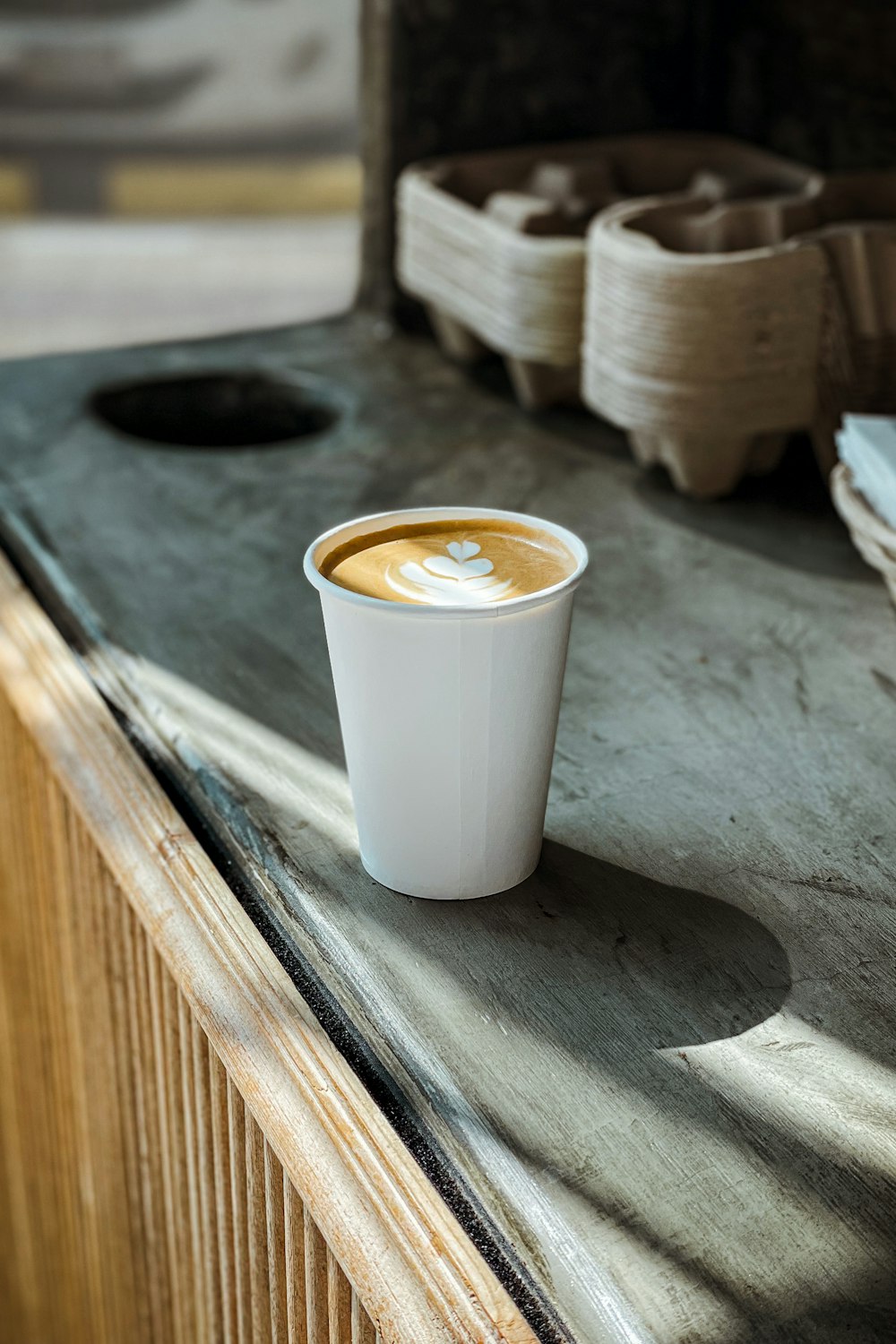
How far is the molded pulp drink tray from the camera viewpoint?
147 centimetres

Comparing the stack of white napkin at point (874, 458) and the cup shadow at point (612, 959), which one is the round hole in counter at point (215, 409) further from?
the cup shadow at point (612, 959)

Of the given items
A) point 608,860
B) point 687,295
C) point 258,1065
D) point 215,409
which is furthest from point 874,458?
point 215,409

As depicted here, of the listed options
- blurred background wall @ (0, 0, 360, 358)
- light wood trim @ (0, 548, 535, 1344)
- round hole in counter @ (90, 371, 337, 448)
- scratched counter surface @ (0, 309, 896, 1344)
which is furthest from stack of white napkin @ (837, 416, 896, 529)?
blurred background wall @ (0, 0, 360, 358)

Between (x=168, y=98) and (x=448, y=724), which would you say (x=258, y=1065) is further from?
(x=168, y=98)

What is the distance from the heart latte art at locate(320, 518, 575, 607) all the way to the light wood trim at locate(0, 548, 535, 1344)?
241 millimetres

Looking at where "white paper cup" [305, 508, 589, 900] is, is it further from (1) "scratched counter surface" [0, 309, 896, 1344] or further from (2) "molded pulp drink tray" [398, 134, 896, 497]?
(2) "molded pulp drink tray" [398, 134, 896, 497]

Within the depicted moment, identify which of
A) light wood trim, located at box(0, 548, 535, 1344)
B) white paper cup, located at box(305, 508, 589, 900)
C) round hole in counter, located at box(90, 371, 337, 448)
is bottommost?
round hole in counter, located at box(90, 371, 337, 448)

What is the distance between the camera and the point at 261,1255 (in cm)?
93

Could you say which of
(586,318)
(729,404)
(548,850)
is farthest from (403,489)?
(548,850)

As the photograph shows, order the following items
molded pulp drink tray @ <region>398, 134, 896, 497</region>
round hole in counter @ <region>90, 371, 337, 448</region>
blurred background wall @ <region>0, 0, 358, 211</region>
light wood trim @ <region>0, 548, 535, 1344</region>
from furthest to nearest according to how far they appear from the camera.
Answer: blurred background wall @ <region>0, 0, 358, 211</region>, round hole in counter @ <region>90, 371, 337, 448</region>, molded pulp drink tray @ <region>398, 134, 896, 497</region>, light wood trim @ <region>0, 548, 535, 1344</region>

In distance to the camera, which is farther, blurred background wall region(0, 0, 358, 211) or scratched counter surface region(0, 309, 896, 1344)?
blurred background wall region(0, 0, 358, 211)

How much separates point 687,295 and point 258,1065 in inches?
38.6

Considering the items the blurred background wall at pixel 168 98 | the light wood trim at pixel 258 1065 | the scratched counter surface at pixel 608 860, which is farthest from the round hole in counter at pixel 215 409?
the light wood trim at pixel 258 1065

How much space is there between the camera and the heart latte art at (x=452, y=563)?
86cm
